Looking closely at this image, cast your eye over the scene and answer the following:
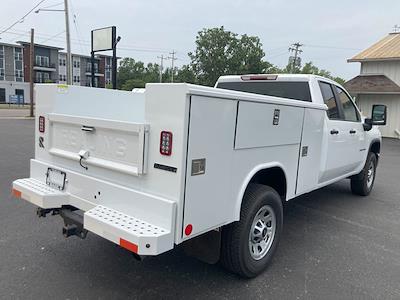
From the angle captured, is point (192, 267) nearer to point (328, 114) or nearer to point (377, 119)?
point (328, 114)

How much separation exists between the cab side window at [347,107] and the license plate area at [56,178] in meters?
3.96

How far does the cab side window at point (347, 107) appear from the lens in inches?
209

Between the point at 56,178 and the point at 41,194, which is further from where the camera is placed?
the point at 56,178

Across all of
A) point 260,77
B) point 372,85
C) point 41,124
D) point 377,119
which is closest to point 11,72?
point 372,85

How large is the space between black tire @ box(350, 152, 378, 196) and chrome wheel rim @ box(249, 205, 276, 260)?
365 centimetres

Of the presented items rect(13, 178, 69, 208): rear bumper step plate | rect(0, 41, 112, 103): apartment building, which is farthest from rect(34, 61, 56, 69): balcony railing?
rect(13, 178, 69, 208): rear bumper step plate

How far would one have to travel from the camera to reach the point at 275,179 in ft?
12.7

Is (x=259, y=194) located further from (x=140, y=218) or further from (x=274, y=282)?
(x=140, y=218)

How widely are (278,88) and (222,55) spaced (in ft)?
105

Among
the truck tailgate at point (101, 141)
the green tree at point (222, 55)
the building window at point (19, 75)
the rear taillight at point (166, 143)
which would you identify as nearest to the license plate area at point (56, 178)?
the truck tailgate at point (101, 141)

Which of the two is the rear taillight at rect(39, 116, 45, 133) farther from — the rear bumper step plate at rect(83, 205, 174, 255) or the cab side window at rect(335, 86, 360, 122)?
the cab side window at rect(335, 86, 360, 122)

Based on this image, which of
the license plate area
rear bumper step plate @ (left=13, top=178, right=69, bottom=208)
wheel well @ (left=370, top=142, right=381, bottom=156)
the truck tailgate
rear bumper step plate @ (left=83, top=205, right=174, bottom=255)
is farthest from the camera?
wheel well @ (left=370, top=142, right=381, bottom=156)

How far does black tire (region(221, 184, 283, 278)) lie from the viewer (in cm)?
315

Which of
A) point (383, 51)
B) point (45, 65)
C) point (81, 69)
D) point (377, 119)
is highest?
point (383, 51)
